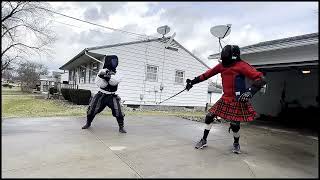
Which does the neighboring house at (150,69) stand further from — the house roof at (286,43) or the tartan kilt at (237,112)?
the tartan kilt at (237,112)

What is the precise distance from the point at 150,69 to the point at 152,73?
27 cm

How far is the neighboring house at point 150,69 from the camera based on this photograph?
17016mm

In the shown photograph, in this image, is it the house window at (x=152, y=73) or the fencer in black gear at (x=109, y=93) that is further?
the house window at (x=152, y=73)

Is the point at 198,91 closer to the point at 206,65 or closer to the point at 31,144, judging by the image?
the point at 206,65

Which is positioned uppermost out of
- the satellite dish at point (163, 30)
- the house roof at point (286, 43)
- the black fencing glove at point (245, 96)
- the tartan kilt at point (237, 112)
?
the satellite dish at point (163, 30)

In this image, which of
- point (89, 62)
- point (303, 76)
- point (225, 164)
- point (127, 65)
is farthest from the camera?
point (89, 62)

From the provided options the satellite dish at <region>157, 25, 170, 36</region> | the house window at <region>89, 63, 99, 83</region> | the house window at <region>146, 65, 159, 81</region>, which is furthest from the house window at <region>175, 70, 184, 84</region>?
the house window at <region>89, 63, 99, 83</region>

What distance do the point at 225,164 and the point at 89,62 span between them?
54.7 feet

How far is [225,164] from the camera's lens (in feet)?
13.9

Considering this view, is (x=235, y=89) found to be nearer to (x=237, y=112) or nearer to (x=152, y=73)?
(x=237, y=112)

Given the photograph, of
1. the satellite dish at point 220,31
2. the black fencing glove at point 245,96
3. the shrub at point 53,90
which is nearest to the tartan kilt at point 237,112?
the black fencing glove at point 245,96

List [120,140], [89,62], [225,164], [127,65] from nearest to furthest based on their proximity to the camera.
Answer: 1. [225,164]
2. [120,140]
3. [127,65]
4. [89,62]

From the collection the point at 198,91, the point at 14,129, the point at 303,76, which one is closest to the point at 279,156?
the point at 14,129

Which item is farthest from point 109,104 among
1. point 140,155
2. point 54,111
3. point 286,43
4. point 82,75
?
point 82,75
